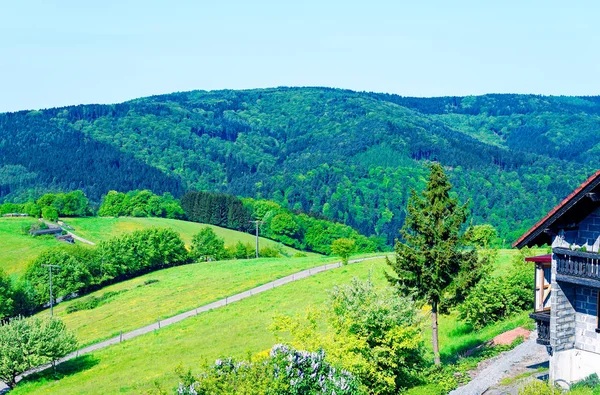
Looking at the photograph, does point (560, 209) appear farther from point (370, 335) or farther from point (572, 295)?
point (370, 335)

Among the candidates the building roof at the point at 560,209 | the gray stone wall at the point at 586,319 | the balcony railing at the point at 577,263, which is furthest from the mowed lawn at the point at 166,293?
the balcony railing at the point at 577,263

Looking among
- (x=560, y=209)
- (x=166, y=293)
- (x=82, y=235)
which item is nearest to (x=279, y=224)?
(x=82, y=235)

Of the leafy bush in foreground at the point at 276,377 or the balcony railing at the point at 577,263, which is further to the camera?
the balcony railing at the point at 577,263

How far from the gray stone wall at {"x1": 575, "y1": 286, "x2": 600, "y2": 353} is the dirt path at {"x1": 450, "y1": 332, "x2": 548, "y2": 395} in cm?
367

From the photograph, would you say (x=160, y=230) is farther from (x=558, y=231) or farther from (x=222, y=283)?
(x=558, y=231)

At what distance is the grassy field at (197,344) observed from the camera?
42688mm

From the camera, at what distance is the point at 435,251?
32.4 metres

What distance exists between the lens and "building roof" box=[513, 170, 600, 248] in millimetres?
21281

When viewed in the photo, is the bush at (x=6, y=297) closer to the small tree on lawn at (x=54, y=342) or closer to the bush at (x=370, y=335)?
the small tree on lawn at (x=54, y=342)

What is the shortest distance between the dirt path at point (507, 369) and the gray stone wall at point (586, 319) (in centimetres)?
367

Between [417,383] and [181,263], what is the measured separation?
327 ft

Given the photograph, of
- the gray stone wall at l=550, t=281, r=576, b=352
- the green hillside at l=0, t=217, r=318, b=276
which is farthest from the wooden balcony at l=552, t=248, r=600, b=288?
the green hillside at l=0, t=217, r=318, b=276

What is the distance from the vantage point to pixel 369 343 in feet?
93.5

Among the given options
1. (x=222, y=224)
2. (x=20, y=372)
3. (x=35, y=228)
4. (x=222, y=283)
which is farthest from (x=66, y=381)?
(x=222, y=224)
